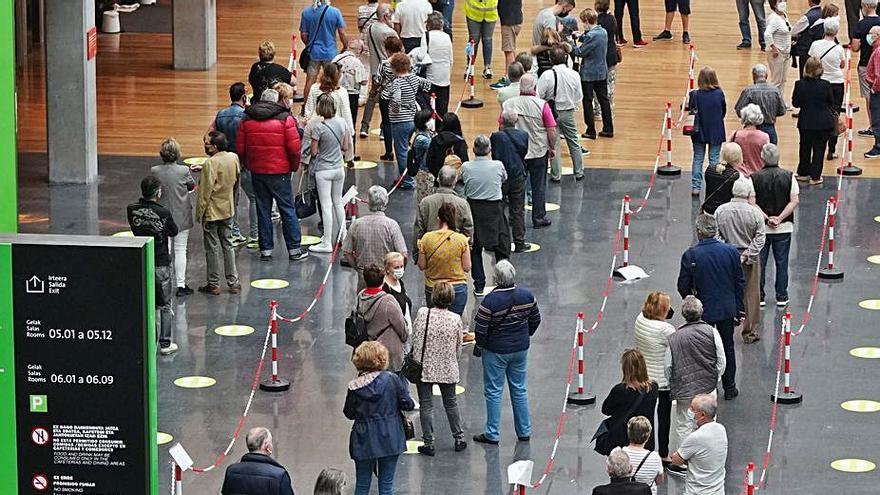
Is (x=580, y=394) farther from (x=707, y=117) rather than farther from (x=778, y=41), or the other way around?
(x=778, y=41)

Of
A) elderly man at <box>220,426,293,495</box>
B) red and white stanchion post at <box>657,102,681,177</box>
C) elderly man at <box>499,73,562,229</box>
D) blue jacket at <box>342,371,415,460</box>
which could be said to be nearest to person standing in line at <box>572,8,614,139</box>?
red and white stanchion post at <box>657,102,681,177</box>

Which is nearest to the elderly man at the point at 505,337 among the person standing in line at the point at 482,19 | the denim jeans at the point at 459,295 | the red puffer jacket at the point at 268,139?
the denim jeans at the point at 459,295

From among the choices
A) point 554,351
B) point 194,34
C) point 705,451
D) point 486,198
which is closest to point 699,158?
point 486,198

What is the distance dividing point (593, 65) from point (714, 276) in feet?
27.7

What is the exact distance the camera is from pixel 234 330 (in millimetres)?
16297

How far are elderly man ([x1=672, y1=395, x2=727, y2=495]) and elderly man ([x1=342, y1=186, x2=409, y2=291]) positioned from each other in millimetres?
4109

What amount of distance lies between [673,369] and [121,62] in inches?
663

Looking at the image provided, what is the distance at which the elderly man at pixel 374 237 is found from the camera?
15.2m

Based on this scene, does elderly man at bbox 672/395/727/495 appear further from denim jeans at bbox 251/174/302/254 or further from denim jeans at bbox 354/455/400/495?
denim jeans at bbox 251/174/302/254

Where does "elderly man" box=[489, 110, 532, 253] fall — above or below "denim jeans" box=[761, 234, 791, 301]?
above

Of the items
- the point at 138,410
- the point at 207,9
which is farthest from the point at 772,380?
the point at 207,9

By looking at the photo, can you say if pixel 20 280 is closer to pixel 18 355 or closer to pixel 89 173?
pixel 18 355

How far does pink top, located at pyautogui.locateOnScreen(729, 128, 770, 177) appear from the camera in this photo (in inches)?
717

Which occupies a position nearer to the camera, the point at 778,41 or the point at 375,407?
the point at 375,407
